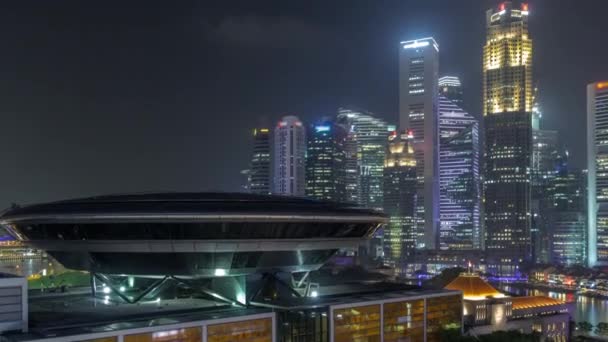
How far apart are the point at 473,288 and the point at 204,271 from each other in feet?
150

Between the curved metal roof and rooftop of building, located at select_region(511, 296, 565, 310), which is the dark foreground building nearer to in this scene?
the curved metal roof

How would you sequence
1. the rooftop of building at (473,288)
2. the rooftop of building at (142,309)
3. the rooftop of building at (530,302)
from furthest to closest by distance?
the rooftop of building at (530,302)
the rooftop of building at (473,288)
the rooftop of building at (142,309)

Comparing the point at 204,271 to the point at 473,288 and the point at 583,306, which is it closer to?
the point at 473,288

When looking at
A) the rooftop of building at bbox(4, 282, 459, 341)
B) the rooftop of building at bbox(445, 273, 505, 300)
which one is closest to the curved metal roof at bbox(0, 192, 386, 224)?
the rooftop of building at bbox(4, 282, 459, 341)

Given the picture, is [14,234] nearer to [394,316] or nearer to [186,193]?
[186,193]

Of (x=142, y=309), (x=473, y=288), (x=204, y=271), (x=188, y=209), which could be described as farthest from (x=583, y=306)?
(x=188, y=209)

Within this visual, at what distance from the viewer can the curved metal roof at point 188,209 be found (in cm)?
3853

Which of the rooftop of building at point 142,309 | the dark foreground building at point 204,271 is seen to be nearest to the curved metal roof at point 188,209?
the dark foreground building at point 204,271

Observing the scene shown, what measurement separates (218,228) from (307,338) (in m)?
8.86

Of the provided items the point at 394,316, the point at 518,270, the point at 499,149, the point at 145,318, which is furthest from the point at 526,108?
the point at 145,318

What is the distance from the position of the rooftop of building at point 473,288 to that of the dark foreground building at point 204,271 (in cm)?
3095

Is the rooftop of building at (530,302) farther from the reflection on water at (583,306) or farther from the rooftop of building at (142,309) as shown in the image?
the rooftop of building at (142,309)

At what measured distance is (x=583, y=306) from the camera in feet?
422

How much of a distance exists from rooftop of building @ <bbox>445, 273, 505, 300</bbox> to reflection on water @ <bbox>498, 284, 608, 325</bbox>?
33.0m
